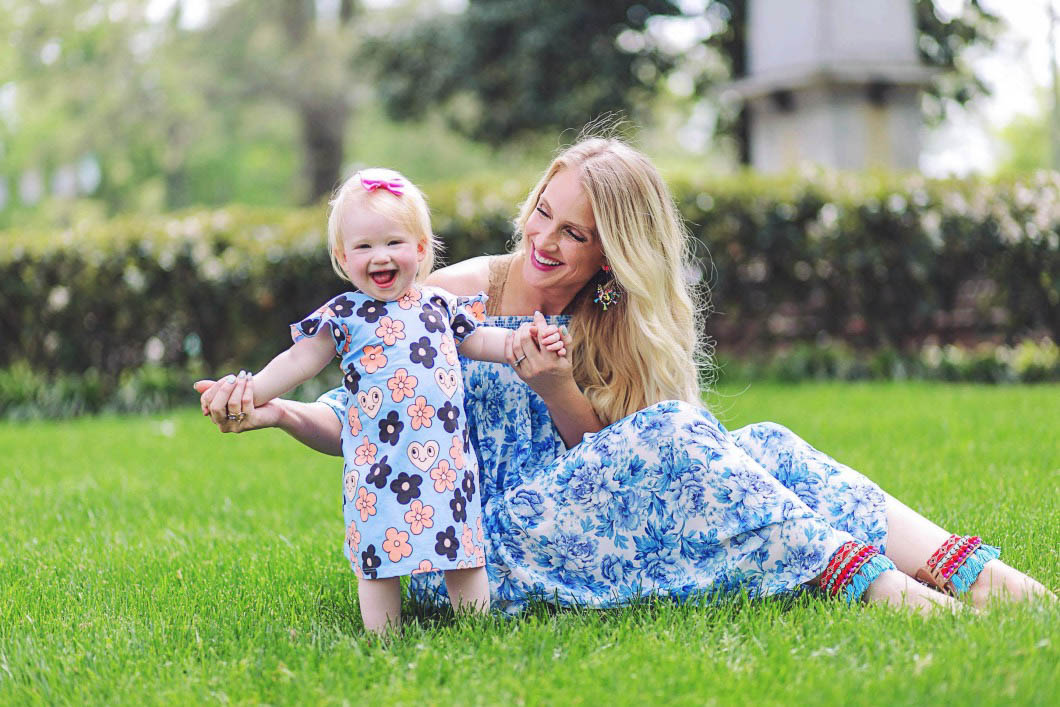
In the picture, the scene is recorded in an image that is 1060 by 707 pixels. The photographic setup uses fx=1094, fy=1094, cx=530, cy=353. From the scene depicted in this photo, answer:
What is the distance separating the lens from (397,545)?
7.80ft

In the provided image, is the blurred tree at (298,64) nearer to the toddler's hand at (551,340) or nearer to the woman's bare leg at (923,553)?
the toddler's hand at (551,340)

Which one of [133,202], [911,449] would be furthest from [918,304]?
[133,202]

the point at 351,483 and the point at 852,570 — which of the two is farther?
the point at 852,570

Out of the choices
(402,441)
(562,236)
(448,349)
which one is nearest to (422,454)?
(402,441)

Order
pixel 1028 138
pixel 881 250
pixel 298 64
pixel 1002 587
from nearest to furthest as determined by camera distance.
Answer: pixel 1002 587 → pixel 881 250 → pixel 298 64 → pixel 1028 138

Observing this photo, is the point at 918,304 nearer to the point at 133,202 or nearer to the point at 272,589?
the point at 272,589

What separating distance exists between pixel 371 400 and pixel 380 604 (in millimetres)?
468

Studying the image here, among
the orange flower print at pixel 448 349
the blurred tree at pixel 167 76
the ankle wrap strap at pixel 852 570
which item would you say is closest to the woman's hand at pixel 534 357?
the orange flower print at pixel 448 349

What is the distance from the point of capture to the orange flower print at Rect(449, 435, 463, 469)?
96.7 inches

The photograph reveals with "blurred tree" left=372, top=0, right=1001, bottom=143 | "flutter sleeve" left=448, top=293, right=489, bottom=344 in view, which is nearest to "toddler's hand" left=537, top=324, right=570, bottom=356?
"flutter sleeve" left=448, top=293, right=489, bottom=344

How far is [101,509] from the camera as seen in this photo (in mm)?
4297

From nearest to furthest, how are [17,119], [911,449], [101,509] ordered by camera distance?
1. [101,509]
2. [911,449]
3. [17,119]

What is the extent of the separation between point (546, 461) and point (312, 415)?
69 cm

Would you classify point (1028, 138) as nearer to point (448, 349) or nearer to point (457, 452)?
point (448, 349)
